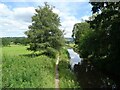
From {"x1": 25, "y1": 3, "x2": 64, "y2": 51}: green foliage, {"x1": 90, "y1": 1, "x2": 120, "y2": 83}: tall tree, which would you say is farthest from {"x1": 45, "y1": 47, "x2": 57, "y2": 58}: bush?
{"x1": 90, "y1": 1, "x2": 120, "y2": 83}: tall tree

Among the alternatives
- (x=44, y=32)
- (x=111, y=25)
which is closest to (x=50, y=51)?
(x=44, y=32)

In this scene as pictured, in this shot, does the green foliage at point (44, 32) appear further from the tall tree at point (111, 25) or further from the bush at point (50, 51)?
the tall tree at point (111, 25)

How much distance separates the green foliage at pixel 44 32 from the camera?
1903 inches

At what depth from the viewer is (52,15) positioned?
163ft

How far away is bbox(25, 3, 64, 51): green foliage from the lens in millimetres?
48344

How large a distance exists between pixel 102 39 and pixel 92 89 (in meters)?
6.44

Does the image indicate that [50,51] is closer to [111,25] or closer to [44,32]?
[44,32]

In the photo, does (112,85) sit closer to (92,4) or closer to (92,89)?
(92,89)

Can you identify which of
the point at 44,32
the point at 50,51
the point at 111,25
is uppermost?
the point at 44,32

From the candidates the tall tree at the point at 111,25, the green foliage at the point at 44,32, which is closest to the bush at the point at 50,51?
the green foliage at the point at 44,32

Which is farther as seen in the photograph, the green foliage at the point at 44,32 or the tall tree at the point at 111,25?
the green foliage at the point at 44,32

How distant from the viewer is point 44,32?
48.2 metres

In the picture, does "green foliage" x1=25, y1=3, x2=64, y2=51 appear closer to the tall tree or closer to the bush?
the bush

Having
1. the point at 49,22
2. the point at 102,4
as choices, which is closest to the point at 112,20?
the point at 102,4
